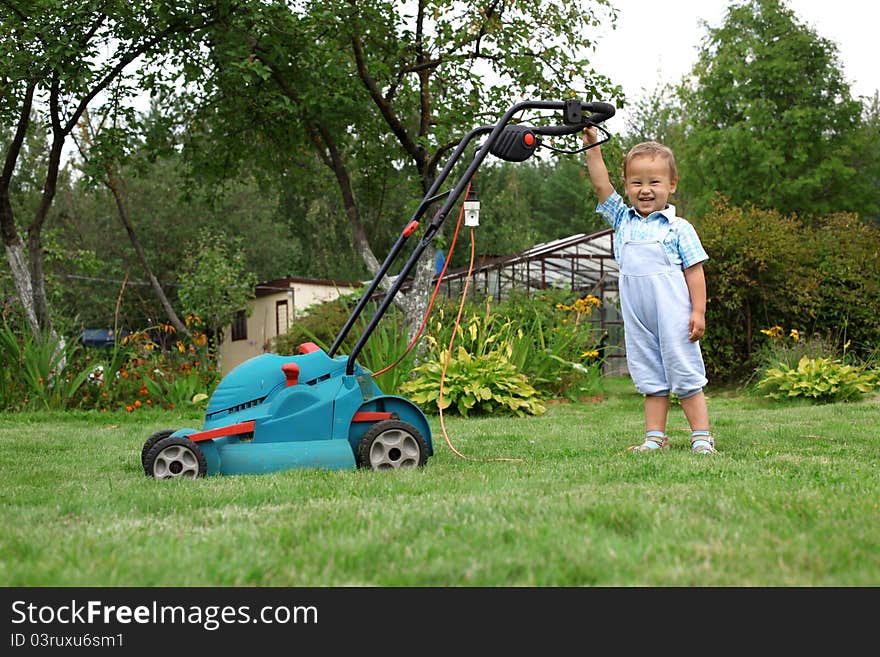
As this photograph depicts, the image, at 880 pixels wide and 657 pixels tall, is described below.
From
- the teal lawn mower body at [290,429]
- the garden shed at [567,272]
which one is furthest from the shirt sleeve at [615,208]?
the garden shed at [567,272]

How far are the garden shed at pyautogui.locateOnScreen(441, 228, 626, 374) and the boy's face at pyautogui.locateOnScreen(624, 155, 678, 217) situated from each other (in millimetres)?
14268

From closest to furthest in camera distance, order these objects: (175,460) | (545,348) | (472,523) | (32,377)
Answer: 1. (472,523)
2. (175,460)
3. (32,377)
4. (545,348)

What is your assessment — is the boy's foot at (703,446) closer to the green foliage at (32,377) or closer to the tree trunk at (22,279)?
the green foliage at (32,377)

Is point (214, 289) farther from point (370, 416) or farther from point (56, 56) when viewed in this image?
point (370, 416)

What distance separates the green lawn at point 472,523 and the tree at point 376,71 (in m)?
5.93

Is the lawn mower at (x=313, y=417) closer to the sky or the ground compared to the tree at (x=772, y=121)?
closer to the ground

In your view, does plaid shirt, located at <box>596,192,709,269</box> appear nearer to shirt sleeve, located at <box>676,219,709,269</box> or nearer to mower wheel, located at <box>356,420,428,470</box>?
shirt sleeve, located at <box>676,219,709,269</box>

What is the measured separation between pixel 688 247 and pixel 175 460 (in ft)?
8.51

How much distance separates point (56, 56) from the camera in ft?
27.9

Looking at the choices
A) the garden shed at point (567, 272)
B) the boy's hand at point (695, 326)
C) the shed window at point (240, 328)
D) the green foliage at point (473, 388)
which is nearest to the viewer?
the boy's hand at point (695, 326)

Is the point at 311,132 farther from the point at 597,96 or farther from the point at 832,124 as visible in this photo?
the point at 832,124

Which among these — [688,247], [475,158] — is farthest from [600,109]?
[688,247]

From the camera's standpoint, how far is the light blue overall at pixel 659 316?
4.42m
